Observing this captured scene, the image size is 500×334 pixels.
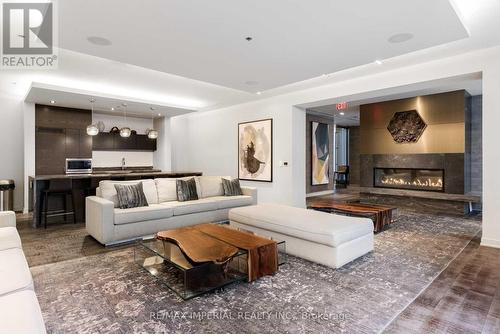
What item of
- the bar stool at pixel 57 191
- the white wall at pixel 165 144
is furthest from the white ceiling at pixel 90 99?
the bar stool at pixel 57 191

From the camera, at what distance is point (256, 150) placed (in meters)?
7.10

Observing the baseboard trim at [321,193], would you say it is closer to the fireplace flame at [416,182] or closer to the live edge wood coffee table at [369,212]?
the fireplace flame at [416,182]

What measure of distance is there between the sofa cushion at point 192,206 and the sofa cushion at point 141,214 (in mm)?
132

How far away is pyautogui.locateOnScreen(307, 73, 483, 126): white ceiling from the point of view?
449 centimetres

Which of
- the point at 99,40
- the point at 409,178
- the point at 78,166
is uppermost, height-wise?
the point at 99,40

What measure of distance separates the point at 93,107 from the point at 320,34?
641 cm

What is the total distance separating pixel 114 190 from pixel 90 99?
3.07 meters

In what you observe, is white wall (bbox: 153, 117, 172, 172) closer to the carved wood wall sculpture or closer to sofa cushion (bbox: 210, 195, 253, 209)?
sofa cushion (bbox: 210, 195, 253, 209)

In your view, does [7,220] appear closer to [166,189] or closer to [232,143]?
[166,189]

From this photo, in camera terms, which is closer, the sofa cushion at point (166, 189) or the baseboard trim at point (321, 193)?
the sofa cushion at point (166, 189)

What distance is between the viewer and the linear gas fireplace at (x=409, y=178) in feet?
21.7

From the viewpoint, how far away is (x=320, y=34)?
309 centimetres

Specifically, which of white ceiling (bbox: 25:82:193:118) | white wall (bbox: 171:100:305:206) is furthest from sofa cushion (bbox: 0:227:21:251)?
white wall (bbox: 171:100:305:206)

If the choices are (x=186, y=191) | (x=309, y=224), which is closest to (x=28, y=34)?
(x=186, y=191)
